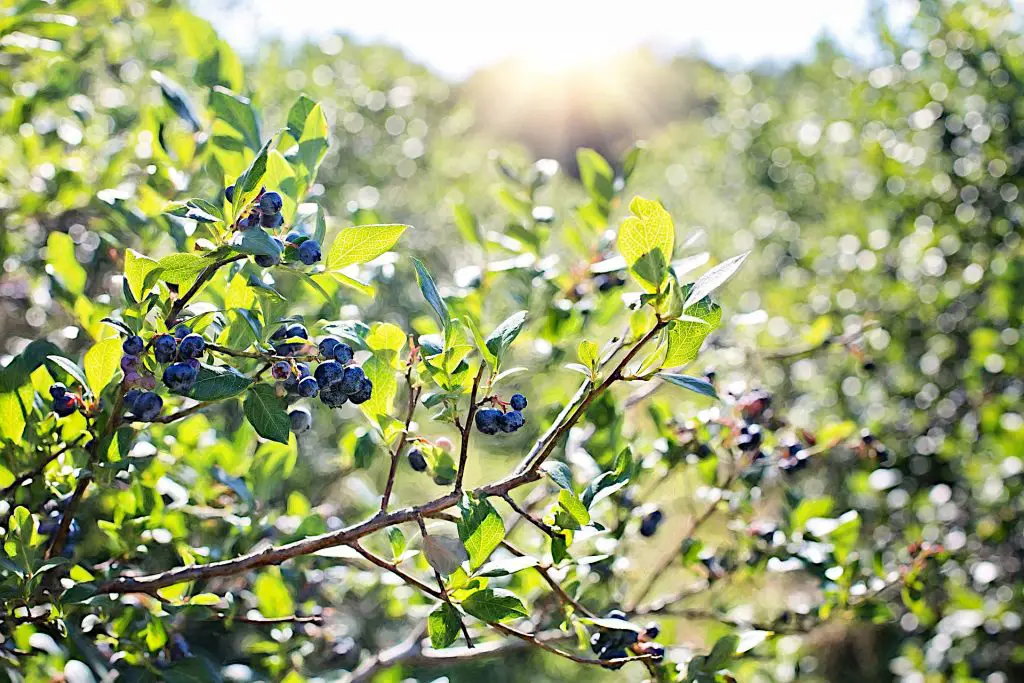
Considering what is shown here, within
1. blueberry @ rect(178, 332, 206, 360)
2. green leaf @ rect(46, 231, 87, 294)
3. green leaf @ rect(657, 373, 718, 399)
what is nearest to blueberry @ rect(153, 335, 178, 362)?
blueberry @ rect(178, 332, 206, 360)

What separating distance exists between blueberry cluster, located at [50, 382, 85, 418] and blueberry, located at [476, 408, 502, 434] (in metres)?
0.46

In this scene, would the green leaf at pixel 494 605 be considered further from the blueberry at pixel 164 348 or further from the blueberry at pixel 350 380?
the blueberry at pixel 164 348

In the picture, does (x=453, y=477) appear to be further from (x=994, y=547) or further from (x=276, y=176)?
(x=994, y=547)

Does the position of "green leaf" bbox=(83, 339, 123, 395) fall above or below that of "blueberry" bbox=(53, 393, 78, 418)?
above

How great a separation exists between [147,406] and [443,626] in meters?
0.40

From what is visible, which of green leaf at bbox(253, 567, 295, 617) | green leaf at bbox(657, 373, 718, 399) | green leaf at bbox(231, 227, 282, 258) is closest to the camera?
green leaf at bbox(231, 227, 282, 258)

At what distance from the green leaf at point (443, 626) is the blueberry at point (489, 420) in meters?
0.21

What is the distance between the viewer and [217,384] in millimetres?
903

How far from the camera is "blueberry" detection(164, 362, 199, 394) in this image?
33.7 inches

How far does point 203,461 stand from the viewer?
136cm

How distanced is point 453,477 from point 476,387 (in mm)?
193

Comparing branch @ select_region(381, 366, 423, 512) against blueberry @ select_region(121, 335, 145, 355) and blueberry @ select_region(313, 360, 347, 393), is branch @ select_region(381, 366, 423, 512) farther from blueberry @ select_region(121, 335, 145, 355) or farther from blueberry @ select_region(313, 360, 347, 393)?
blueberry @ select_region(121, 335, 145, 355)

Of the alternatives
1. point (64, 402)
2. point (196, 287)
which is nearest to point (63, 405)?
point (64, 402)

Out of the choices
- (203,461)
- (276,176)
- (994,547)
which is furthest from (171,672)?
(994,547)
